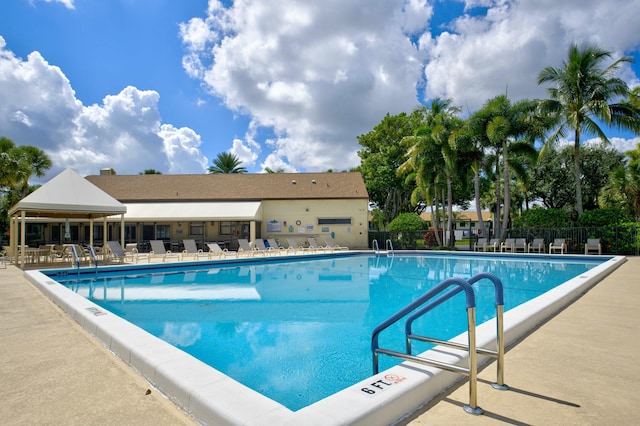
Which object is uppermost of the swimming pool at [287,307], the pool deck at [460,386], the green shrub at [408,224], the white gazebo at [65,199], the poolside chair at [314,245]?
the white gazebo at [65,199]

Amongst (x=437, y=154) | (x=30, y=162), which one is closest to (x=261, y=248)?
(x=437, y=154)

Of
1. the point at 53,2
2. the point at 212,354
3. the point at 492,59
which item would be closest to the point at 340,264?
the point at 492,59

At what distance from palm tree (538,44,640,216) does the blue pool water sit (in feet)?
31.7

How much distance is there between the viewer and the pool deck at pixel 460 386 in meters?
2.99

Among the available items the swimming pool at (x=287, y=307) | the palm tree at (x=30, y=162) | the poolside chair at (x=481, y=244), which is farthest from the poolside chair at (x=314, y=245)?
the palm tree at (x=30, y=162)

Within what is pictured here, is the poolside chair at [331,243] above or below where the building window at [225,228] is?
below

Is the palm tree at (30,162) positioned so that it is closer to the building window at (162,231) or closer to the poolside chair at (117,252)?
the building window at (162,231)

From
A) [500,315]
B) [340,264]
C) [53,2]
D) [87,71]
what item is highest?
[53,2]

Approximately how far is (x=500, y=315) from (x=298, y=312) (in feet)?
21.3

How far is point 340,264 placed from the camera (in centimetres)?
2055

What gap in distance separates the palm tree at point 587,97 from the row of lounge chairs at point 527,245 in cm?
338

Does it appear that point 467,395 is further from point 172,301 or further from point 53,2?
point 53,2

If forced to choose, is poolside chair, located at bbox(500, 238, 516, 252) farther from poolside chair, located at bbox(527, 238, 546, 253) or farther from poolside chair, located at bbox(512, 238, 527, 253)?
poolside chair, located at bbox(527, 238, 546, 253)

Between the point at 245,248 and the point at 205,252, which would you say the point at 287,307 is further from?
the point at 205,252
